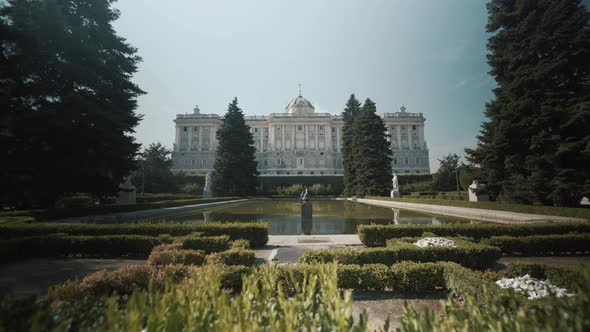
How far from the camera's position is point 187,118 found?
75.6 meters

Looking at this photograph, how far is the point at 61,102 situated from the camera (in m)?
14.5

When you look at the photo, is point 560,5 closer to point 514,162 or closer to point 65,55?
point 514,162

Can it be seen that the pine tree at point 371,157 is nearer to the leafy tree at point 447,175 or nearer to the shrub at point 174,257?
the leafy tree at point 447,175

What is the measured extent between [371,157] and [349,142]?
800 centimetres

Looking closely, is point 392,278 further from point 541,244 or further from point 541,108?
point 541,108

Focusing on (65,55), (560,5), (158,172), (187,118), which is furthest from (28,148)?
(187,118)

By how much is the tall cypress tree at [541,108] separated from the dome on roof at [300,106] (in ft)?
210

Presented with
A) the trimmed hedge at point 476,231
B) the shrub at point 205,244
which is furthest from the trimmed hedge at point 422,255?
the shrub at point 205,244

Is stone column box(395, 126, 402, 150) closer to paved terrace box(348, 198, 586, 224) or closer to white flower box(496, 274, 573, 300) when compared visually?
paved terrace box(348, 198, 586, 224)

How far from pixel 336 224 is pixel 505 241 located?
6708mm

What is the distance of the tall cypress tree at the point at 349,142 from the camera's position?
41.3 metres

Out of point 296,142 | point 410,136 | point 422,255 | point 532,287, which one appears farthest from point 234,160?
point 410,136

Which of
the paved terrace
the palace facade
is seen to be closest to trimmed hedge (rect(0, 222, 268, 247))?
the paved terrace

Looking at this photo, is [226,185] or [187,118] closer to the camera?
[226,185]
